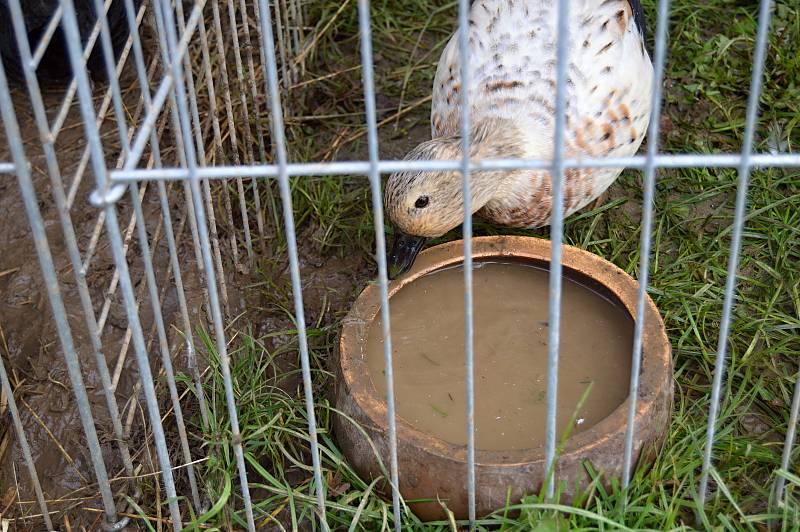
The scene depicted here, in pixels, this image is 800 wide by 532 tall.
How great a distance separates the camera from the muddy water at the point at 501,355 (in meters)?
2.20

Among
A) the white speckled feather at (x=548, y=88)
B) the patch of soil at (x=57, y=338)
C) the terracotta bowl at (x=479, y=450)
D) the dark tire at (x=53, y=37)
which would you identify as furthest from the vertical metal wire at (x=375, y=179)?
the dark tire at (x=53, y=37)

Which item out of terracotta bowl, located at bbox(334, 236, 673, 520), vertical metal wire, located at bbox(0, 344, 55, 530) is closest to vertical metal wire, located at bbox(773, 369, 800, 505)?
terracotta bowl, located at bbox(334, 236, 673, 520)

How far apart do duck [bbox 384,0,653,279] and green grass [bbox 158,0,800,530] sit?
0.28m

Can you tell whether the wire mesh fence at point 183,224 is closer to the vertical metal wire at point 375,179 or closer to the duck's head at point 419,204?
the vertical metal wire at point 375,179

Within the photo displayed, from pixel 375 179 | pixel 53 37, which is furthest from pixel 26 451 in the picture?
pixel 53 37

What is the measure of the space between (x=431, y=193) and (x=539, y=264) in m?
0.33

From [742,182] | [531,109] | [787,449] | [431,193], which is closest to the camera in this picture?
[742,182]

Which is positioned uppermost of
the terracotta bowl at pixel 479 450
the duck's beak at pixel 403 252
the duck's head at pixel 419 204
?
the duck's head at pixel 419 204

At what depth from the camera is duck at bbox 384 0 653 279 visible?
2.53 meters

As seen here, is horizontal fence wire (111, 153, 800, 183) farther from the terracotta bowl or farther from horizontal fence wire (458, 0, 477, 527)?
the terracotta bowl

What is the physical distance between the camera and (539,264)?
2.51m

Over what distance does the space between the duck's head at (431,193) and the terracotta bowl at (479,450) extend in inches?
8.3

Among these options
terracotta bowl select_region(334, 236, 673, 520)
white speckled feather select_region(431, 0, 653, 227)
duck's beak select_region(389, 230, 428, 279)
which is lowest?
terracotta bowl select_region(334, 236, 673, 520)

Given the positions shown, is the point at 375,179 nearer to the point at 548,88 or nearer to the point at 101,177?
the point at 101,177
